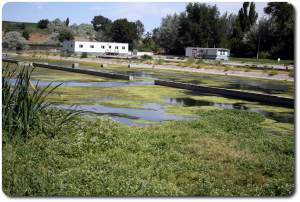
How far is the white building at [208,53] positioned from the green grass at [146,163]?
65.8m

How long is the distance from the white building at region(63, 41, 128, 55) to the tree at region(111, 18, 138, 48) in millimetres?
6581

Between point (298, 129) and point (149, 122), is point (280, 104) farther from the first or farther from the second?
point (298, 129)

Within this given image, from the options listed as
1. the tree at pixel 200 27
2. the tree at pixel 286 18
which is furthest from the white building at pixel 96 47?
the tree at pixel 286 18

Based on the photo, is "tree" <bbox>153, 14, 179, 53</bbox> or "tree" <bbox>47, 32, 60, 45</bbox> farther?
"tree" <bbox>47, 32, 60, 45</bbox>

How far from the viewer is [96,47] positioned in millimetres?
106688

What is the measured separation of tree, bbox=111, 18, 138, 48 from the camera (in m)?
114

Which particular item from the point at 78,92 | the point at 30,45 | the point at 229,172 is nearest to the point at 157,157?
the point at 229,172

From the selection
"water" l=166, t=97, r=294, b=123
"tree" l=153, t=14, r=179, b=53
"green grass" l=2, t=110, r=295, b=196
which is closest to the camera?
"green grass" l=2, t=110, r=295, b=196

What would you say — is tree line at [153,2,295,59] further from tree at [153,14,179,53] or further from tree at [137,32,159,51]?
tree at [137,32,159,51]

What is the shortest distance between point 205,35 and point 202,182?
76.3 m

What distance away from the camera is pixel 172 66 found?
6056 cm

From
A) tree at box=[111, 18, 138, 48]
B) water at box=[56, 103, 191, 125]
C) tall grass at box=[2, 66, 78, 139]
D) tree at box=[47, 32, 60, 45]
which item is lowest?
water at box=[56, 103, 191, 125]

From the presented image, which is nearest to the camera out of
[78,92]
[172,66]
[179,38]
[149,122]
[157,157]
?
[157,157]

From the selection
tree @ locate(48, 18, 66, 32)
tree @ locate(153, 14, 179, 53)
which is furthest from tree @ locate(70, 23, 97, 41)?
tree @ locate(153, 14, 179, 53)
